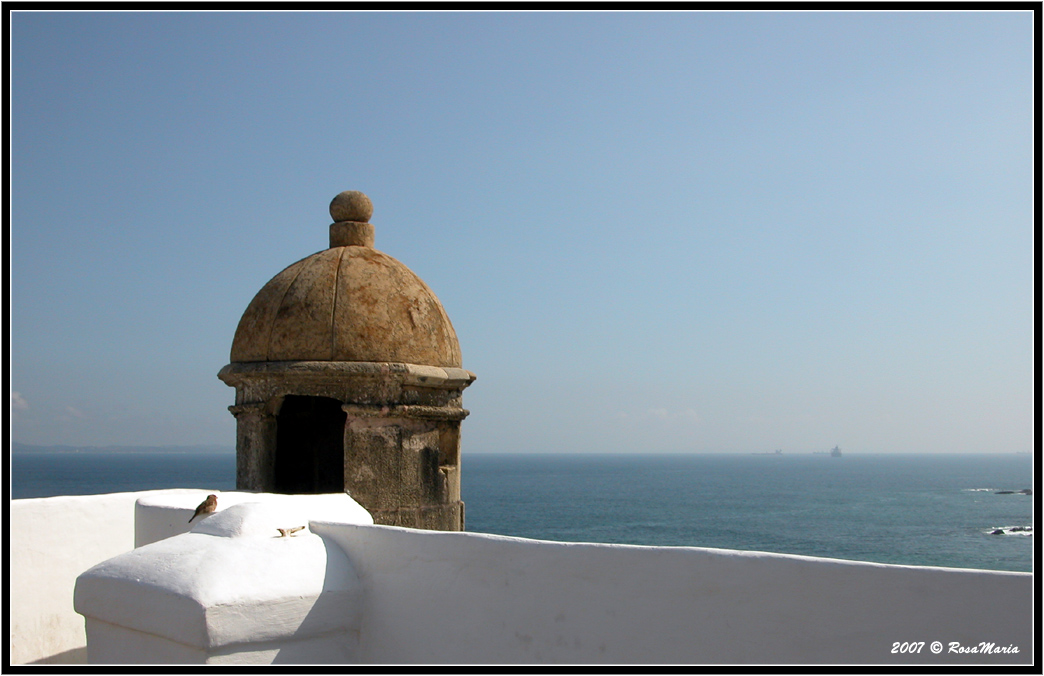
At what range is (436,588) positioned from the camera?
3742 millimetres

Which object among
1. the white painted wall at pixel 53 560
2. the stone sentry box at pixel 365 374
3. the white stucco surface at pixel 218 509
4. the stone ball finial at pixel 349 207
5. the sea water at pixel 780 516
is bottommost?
the sea water at pixel 780 516

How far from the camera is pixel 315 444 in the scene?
8.78 metres

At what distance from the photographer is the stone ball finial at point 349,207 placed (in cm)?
726

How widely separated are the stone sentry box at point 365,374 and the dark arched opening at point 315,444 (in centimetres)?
135

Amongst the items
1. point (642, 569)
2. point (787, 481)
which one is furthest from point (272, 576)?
point (787, 481)

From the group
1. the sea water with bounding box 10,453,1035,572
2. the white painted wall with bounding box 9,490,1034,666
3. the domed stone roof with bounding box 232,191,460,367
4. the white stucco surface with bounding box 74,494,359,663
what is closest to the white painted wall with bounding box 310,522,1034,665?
the white painted wall with bounding box 9,490,1034,666

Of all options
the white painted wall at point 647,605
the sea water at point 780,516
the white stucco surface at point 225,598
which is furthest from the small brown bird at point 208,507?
the sea water at point 780,516

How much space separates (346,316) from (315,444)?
2688 mm

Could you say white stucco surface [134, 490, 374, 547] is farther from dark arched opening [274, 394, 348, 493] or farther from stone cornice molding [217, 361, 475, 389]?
dark arched opening [274, 394, 348, 493]

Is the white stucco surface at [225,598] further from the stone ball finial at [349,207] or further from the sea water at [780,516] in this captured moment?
the sea water at [780,516]

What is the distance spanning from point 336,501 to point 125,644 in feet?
4.80

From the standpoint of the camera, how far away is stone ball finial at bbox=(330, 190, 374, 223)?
726cm

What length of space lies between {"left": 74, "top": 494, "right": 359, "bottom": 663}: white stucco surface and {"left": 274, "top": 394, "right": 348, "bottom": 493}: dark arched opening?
4.30m

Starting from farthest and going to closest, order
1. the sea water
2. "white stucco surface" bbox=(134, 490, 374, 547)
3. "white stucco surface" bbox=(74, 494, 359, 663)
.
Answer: the sea water < "white stucco surface" bbox=(134, 490, 374, 547) < "white stucco surface" bbox=(74, 494, 359, 663)
